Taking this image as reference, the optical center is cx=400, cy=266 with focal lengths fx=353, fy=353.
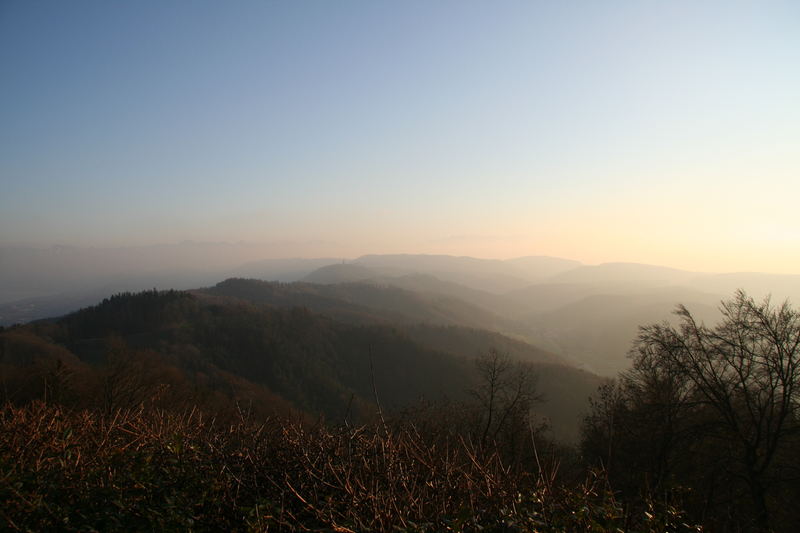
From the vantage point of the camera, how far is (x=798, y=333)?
36.0 feet

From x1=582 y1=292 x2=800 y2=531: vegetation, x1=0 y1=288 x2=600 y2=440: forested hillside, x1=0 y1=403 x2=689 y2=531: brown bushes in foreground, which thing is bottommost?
x1=0 y1=288 x2=600 y2=440: forested hillside

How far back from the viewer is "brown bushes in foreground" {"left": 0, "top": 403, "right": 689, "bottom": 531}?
4047 mm

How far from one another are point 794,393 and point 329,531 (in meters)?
15.3

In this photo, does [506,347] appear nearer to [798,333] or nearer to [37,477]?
[798,333]

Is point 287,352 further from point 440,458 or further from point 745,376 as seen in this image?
point 440,458

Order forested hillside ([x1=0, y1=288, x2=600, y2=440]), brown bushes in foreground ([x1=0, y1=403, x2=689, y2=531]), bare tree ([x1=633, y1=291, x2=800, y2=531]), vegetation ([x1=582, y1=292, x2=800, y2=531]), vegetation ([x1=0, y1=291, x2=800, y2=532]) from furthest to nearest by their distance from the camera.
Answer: forested hillside ([x1=0, y1=288, x2=600, y2=440]) → bare tree ([x1=633, y1=291, x2=800, y2=531]) → vegetation ([x1=582, y1=292, x2=800, y2=531]) → vegetation ([x1=0, y1=291, x2=800, y2=532]) → brown bushes in foreground ([x1=0, y1=403, x2=689, y2=531])

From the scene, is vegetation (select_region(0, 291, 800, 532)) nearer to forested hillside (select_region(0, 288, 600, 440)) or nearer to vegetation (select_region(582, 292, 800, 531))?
vegetation (select_region(582, 292, 800, 531))

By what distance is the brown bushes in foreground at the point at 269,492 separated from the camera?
405 centimetres

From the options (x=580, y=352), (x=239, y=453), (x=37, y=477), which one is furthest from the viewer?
(x=580, y=352)

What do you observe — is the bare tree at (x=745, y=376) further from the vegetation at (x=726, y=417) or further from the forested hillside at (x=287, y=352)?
the forested hillside at (x=287, y=352)

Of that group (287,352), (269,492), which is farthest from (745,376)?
(287,352)

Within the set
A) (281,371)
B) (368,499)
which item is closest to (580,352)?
(281,371)

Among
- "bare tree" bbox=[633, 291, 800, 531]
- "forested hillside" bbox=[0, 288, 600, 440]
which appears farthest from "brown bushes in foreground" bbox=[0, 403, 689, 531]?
"forested hillside" bbox=[0, 288, 600, 440]

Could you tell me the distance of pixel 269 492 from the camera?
15.3 ft
